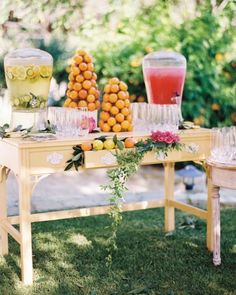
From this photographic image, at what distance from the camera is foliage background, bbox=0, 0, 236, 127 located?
671cm

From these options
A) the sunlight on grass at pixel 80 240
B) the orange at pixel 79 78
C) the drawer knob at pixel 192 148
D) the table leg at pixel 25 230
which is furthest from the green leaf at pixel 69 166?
the sunlight on grass at pixel 80 240

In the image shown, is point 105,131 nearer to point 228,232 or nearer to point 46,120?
point 46,120

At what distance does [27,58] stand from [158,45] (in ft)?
9.33

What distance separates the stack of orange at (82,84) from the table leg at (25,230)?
0.60m

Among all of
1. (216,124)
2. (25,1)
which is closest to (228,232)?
(216,124)

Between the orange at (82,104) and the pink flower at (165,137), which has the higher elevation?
the orange at (82,104)

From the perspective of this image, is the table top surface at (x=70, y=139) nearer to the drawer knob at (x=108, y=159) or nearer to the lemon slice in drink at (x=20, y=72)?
the drawer knob at (x=108, y=159)

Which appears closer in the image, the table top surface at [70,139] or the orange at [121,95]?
the table top surface at [70,139]

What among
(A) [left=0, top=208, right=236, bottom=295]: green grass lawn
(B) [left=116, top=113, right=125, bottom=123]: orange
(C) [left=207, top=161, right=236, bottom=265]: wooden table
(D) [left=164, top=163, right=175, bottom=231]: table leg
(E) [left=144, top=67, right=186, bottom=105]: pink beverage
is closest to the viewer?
(A) [left=0, top=208, right=236, bottom=295]: green grass lawn

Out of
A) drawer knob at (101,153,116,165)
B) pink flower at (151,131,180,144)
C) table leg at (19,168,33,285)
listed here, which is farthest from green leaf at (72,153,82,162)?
pink flower at (151,131,180,144)

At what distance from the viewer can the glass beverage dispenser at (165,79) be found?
4.39 meters

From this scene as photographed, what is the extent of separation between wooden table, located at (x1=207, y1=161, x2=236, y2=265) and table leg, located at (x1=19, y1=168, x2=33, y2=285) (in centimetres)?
103

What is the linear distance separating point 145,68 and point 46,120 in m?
0.77

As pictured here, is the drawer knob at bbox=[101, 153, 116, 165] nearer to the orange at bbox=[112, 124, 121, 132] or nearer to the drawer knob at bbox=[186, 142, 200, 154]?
→ the orange at bbox=[112, 124, 121, 132]
